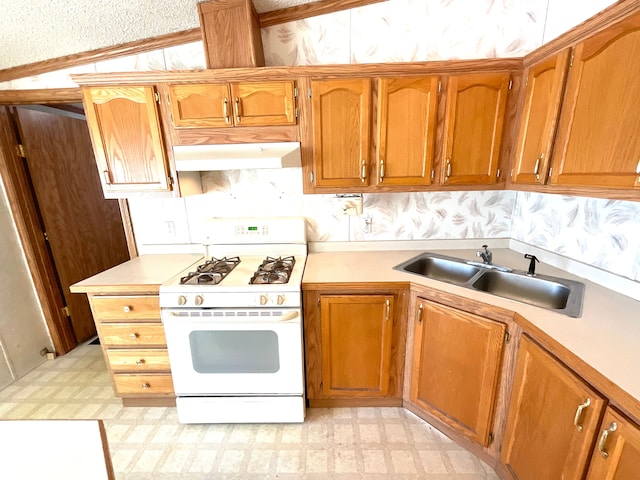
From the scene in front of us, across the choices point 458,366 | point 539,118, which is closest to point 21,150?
point 458,366

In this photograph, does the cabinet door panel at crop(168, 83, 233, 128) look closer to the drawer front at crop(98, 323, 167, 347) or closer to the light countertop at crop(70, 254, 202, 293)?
the light countertop at crop(70, 254, 202, 293)

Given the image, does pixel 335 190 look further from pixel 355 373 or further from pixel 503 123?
pixel 355 373

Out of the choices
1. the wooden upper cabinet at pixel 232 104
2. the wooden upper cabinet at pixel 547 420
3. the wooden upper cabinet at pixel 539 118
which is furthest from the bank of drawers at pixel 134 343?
the wooden upper cabinet at pixel 539 118

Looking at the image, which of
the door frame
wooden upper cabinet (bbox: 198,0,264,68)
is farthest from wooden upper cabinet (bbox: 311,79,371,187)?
the door frame

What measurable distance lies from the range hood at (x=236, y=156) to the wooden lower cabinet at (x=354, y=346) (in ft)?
2.62

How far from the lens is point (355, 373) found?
1761mm

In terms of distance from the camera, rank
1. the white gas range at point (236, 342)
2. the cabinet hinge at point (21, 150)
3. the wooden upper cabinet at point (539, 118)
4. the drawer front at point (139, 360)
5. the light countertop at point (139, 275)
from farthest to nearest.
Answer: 1. the cabinet hinge at point (21, 150)
2. the drawer front at point (139, 360)
3. the light countertop at point (139, 275)
4. the white gas range at point (236, 342)
5. the wooden upper cabinet at point (539, 118)

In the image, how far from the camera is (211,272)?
1.74 m

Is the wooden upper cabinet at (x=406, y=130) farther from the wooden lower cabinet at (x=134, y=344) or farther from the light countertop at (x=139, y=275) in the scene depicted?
the wooden lower cabinet at (x=134, y=344)

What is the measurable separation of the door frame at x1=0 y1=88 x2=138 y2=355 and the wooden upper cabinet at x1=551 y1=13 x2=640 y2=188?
110 inches

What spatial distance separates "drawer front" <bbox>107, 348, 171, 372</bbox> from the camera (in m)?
1.77

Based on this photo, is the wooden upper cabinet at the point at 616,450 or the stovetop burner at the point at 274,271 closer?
the wooden upper cabinet at the point at 616,450

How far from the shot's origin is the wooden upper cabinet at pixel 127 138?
1.66m

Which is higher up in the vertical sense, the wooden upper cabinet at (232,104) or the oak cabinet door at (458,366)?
the wooden upper cabinet at (232,104)
